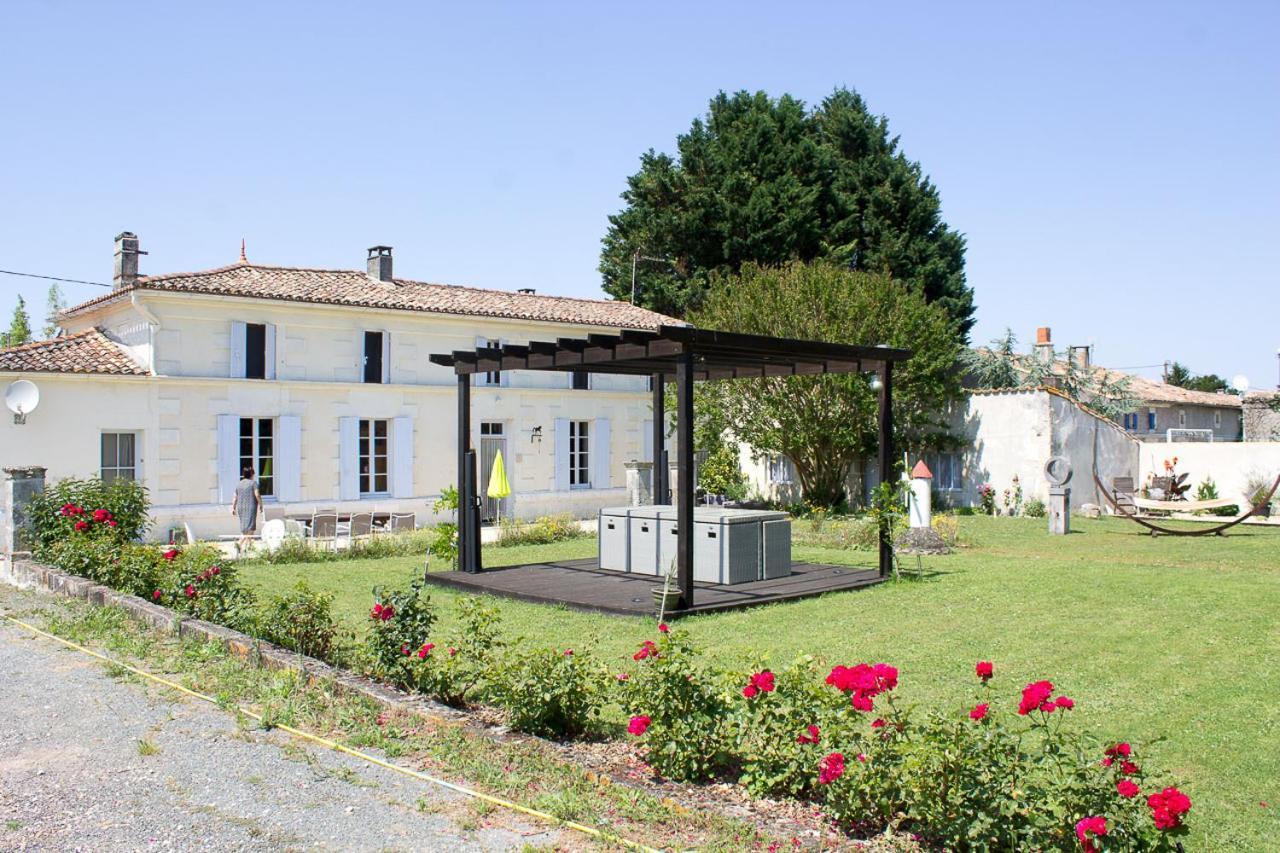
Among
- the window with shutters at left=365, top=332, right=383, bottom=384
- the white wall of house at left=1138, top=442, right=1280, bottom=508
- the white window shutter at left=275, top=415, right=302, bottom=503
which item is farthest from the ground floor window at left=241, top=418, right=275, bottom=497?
the white wall of house at left=1138, top=442, right=1280, bottom=508

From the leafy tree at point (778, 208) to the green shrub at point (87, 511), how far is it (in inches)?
865

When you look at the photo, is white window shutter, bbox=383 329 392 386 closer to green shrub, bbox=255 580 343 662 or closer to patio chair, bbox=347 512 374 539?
patio chair, bbox=347 512 374 539

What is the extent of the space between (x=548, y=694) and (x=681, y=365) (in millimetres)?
5561

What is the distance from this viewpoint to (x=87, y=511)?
12898mm

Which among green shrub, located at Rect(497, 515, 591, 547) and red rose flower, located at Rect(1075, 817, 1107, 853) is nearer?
red rose flower, located at Rect(1075, 817, 1107, 853)

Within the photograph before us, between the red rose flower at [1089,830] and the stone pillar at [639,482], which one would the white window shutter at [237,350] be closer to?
the stone pillar at [639,482]

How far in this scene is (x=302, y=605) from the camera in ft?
24.5

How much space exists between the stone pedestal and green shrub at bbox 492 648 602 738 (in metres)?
15.6

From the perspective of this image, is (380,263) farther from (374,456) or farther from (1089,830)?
(1089,830)

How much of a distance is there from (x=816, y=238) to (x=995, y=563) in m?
20.7

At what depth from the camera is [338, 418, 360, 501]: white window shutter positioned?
21141 millimetres

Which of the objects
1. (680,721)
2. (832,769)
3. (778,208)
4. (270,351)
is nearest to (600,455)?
(270,351)

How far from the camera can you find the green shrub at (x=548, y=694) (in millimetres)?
5559

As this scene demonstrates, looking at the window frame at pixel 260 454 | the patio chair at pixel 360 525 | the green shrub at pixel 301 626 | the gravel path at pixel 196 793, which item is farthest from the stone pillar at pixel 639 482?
the gravel path at pixel 196 793
